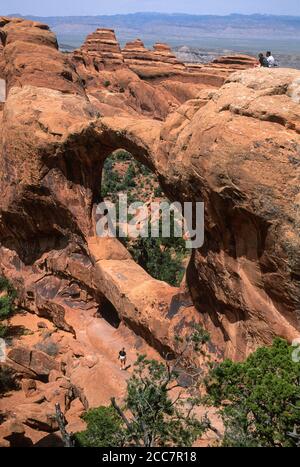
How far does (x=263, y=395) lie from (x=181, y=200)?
216 inches

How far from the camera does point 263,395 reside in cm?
721

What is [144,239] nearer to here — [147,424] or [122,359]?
[122,359]

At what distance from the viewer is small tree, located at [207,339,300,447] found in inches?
282

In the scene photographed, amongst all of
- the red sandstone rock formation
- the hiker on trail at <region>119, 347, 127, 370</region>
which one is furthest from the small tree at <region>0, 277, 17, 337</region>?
the hiker on trail at <region>119, 347, 127, 370</region>

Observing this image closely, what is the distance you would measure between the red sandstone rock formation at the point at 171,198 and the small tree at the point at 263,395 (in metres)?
2.18

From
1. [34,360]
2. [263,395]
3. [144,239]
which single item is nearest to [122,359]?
[34,360]

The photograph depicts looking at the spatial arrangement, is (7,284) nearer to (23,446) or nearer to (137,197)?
(23,446)

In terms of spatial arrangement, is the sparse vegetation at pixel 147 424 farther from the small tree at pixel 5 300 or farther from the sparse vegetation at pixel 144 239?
the sparse vegetation at pixel 144 239

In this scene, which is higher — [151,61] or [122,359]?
[151,61]

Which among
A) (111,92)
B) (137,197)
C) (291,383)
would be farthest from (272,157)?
(111,92)

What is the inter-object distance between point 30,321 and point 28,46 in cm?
1678

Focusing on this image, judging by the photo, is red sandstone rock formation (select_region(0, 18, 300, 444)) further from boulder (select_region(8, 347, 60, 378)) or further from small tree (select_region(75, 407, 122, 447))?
small tree (select_region(75, 407, 122, 447))
